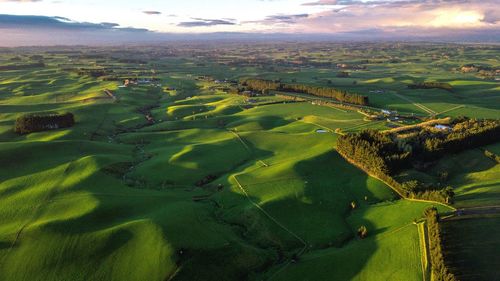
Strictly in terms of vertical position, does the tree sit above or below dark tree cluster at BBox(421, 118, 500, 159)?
below

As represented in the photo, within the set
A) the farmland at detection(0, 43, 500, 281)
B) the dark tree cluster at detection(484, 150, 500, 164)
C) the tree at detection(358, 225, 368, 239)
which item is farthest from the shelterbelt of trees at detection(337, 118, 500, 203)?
the tree at detection(358, 225, 368, 239)

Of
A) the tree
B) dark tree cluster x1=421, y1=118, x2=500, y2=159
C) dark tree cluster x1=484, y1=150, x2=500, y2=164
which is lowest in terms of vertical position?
the tree

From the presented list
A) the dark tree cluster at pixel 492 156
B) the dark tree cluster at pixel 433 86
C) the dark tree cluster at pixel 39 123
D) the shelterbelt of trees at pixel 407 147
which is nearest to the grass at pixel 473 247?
the shelterbelt of trees at pixel 407 147

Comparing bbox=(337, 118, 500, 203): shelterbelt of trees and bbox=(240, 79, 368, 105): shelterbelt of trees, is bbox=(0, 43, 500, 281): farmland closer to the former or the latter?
bbox=(337, 118, 500, 203): shelterbelt of trees

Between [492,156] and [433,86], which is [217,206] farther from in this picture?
[433,86]

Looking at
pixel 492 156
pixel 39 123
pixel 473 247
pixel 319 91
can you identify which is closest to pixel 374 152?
pixel 492 156

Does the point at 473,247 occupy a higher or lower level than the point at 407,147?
lower

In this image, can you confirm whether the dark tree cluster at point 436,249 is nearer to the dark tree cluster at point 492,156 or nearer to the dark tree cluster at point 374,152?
the dark tree cluster at point 374,152
